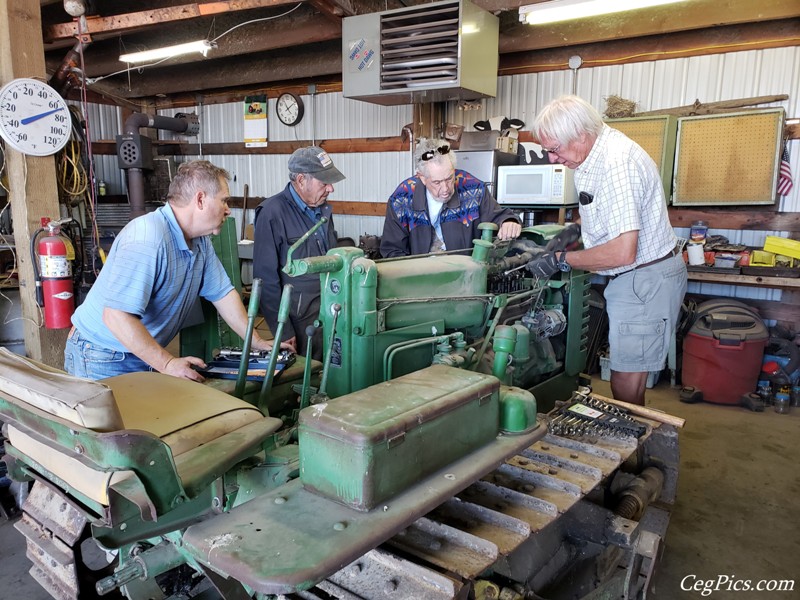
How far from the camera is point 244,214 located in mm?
6973

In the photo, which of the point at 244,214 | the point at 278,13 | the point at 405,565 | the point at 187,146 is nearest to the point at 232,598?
the point at 405,565

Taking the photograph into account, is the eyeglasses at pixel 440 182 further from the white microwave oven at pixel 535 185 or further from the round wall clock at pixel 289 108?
the round wall clock at pixel 289 108

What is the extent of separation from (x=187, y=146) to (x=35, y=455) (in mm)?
6673

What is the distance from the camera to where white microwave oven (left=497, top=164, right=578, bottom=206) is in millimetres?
4246

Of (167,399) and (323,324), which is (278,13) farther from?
(167,399)

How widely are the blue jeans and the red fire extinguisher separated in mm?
1547

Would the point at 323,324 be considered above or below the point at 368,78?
below

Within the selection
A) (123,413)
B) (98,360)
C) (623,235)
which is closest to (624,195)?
(623,235)

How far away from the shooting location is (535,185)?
14.2 feet

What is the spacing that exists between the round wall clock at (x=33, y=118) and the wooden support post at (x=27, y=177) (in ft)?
0.24

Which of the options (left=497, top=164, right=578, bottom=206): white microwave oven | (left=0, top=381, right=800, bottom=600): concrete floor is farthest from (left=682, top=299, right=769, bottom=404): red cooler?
(left=497, top=164, right=578, bottom=206): white microwave oven

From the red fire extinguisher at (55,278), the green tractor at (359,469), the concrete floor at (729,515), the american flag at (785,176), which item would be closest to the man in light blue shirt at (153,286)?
the green tractor at (359,469)

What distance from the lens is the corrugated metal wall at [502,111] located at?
4.14 m

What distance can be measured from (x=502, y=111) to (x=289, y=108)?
8.17ft
